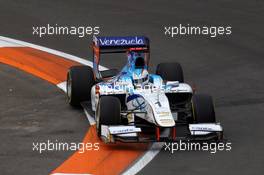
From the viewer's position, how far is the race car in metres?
16.9

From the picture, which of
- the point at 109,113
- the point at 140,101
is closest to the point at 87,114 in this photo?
the point at 140,101

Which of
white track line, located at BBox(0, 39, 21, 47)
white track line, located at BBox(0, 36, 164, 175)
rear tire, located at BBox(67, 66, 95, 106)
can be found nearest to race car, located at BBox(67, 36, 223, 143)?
rear tire, located at BBox(67, 66, 95, 106)

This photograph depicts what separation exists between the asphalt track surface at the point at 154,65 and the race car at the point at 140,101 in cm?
49

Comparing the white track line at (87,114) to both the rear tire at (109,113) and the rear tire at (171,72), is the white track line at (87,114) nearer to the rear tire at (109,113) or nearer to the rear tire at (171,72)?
the rear tire at (109,113)

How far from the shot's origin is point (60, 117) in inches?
739

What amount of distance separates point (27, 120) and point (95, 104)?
137 cm

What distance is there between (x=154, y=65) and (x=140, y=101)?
5413 millimetres

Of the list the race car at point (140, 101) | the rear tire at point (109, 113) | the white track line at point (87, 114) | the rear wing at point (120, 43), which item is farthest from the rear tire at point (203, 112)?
the rear wing at point (120, 43)

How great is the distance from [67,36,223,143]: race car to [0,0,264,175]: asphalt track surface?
49 centimetres

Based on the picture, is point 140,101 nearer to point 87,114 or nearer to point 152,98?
point 152,98

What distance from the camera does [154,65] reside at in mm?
22891

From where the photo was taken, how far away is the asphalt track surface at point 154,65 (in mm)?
16281

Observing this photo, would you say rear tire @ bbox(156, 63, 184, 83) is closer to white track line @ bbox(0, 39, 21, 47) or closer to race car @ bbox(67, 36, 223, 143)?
race car @ bbox(67, 36, 223, 143)

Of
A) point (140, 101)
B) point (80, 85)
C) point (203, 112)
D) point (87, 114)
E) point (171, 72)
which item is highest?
point (171, 72)
